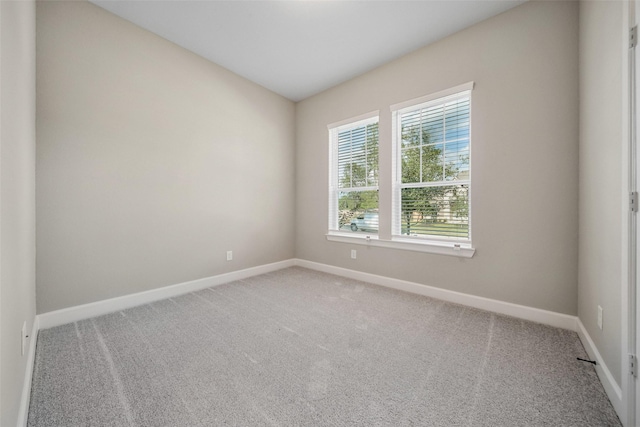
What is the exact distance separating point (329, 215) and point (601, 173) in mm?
2863

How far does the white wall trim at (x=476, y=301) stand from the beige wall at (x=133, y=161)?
169cm

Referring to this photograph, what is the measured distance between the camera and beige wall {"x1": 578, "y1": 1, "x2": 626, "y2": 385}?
1.38 meters

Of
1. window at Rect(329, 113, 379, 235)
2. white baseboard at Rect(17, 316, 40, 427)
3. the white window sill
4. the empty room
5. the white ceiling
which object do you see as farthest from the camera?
window at Rect(329, 113, 379, 235)

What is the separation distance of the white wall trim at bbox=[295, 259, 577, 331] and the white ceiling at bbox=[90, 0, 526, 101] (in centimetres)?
276

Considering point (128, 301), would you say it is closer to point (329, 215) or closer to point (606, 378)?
point (329, 215)

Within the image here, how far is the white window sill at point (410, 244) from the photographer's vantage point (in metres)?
2.66

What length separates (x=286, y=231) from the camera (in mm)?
4277

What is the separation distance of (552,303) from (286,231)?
3344 mm

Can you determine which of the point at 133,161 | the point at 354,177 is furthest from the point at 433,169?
the point at 133,161

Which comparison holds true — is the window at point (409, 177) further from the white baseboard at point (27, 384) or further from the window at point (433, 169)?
the white baseboard at point (27, 384)

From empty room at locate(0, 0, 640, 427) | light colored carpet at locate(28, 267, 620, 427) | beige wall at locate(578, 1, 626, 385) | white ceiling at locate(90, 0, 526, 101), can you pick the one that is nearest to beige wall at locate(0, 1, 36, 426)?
empty room at locate(0, 0, 640, 427)

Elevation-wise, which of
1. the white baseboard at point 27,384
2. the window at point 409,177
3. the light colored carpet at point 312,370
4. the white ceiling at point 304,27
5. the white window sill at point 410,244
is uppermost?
the white ceiling at point 304,27

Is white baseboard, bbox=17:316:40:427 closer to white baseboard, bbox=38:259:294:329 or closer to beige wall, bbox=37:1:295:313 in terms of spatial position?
white baseboard, bbox=38:259:294:329

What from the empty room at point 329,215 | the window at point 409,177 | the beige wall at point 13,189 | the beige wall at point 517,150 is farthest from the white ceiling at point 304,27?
the beige wall at point 13,189
